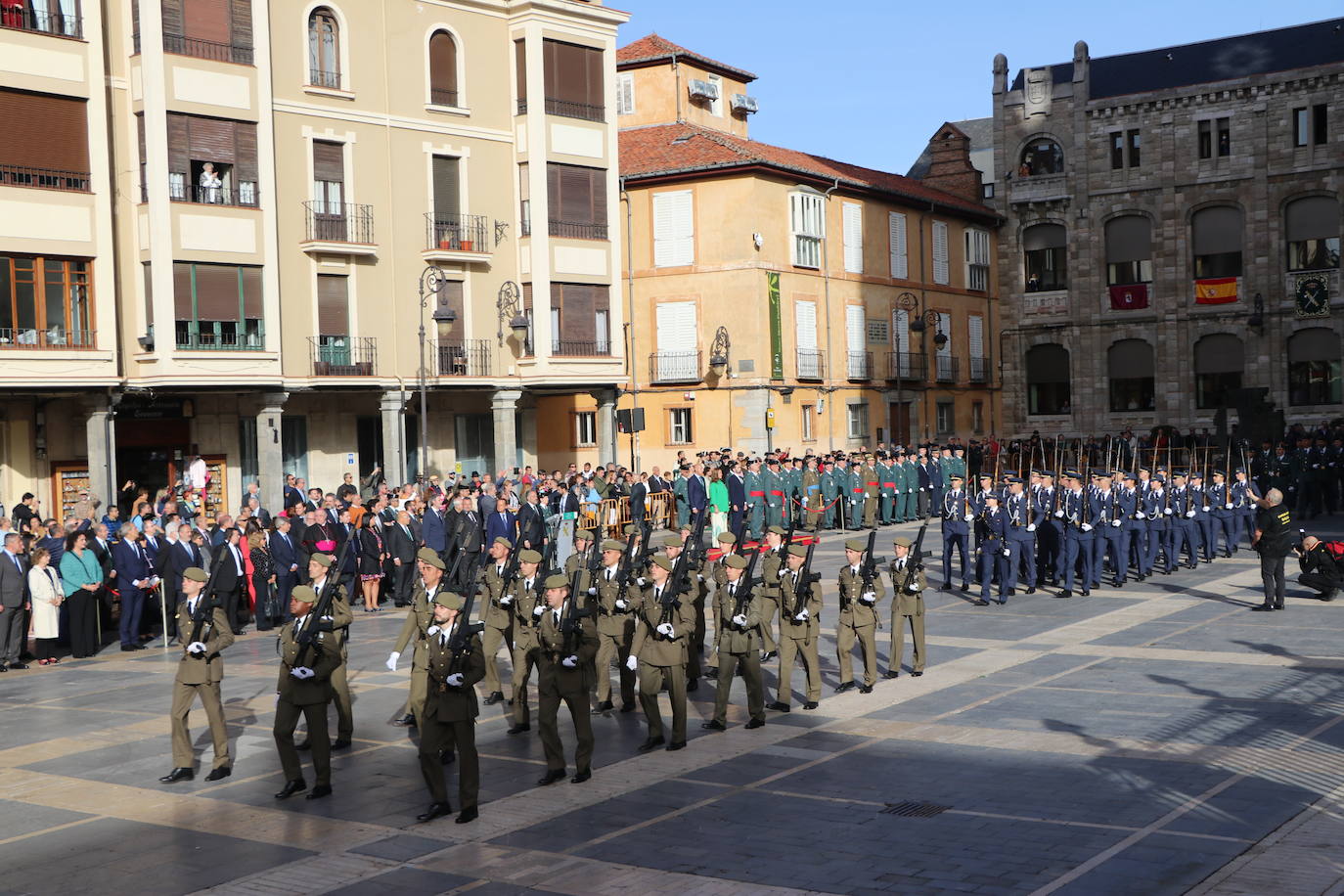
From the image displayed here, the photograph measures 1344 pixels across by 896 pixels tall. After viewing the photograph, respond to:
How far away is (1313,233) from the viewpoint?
51781 millimetres

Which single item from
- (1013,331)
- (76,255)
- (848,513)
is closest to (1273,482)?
(848,513)

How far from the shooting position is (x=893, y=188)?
50562 millimetres

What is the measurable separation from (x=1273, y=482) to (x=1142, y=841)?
1166 inches

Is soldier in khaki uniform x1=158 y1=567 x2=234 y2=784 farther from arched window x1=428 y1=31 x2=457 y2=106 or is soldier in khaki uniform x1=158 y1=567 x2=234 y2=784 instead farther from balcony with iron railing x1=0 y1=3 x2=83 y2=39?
arched window x1=428 y1=31 x2=457 y2=106

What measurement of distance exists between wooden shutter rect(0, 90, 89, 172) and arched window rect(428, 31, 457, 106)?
9265 millimetres

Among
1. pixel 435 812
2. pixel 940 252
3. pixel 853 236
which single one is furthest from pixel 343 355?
pixel 940 252

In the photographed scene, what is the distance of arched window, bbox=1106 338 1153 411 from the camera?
55094 millimetres

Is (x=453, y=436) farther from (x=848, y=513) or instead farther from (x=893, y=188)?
(x=893, y=188)

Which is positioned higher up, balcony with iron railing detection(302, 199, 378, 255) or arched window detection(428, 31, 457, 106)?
arched window detection(428, 31, 457, 106)

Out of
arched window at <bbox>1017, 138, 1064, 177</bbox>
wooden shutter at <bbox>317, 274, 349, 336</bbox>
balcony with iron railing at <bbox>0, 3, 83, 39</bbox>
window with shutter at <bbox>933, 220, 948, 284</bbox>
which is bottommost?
wooden shutter at <bbox>317, 274, 349, 336</bbox>

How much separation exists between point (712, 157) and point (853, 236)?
7.08 metres

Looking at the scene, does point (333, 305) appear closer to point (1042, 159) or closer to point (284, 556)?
point (284, 556)

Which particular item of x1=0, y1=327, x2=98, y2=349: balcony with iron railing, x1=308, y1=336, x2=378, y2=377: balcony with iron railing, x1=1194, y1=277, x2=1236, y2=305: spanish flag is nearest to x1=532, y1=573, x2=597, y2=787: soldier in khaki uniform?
x1=0, y1=327, x2=98, y2=349: balcony with iron railing

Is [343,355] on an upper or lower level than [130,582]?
upper
